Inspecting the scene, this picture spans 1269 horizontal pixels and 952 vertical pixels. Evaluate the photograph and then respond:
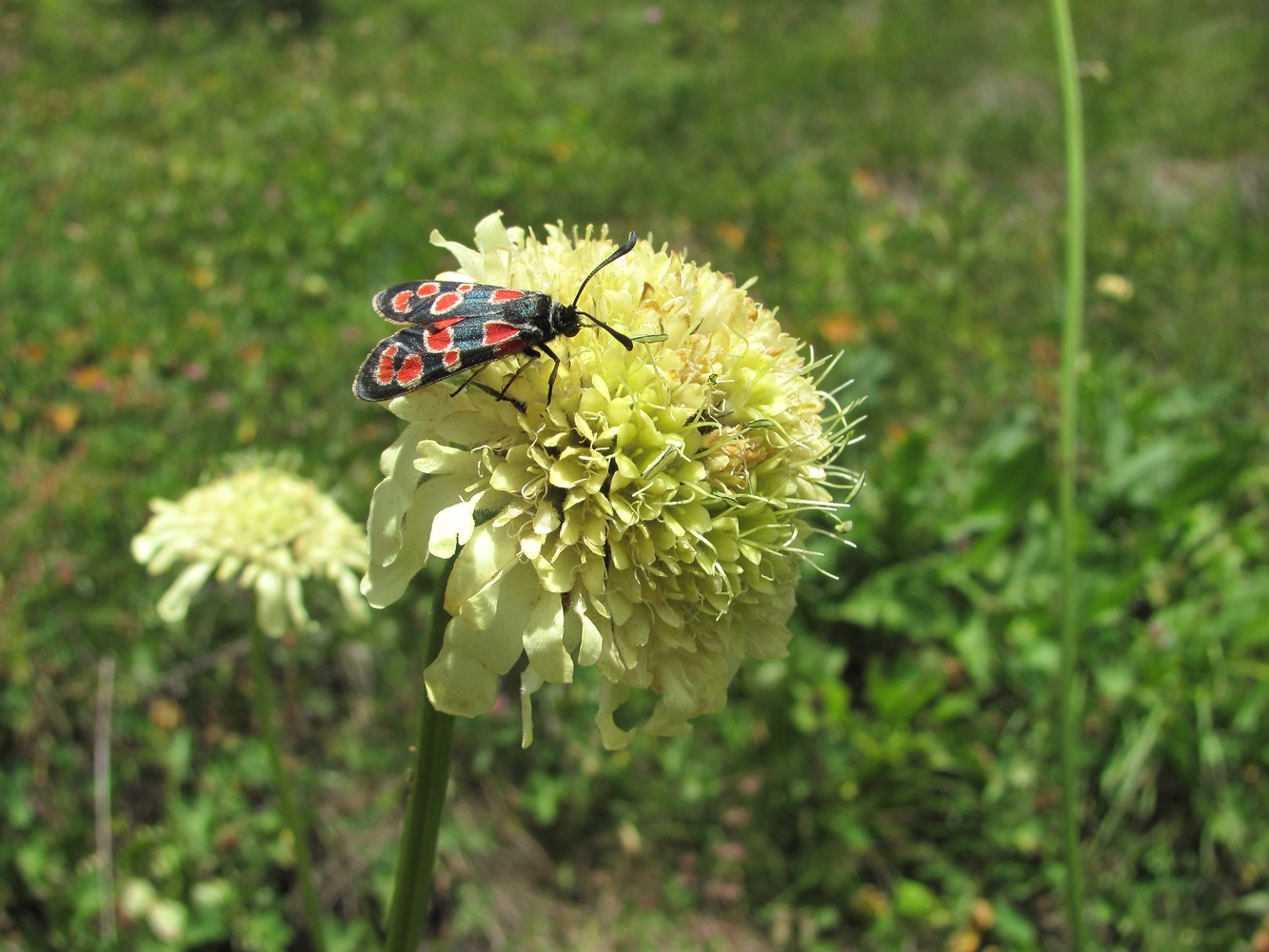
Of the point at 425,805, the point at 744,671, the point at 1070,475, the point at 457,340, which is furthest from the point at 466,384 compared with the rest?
the point at 744,671

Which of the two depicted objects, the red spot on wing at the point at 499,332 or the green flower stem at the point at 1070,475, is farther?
the green flower stem at the point at 1070,475

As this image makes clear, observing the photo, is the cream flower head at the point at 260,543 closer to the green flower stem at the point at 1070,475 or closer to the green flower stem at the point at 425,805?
the green flower stem at the point at 425,805

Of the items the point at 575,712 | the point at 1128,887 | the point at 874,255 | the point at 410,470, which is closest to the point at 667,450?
the point at 410,470

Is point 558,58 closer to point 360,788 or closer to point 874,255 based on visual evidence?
point 874,255

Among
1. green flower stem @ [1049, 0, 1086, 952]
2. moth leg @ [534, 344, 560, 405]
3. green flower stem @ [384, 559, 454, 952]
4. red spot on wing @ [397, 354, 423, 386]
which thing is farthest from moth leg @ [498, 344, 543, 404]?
green flower stem @ [1049, 0, 1086, 952]

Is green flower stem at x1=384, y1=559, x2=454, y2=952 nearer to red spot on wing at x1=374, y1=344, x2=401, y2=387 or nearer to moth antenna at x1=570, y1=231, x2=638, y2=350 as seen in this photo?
red spot on wing at x1=374, y1=344, x2=401, y2=387

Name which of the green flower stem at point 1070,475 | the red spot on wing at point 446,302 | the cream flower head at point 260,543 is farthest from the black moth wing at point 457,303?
the green flower stem at point 1070,475
